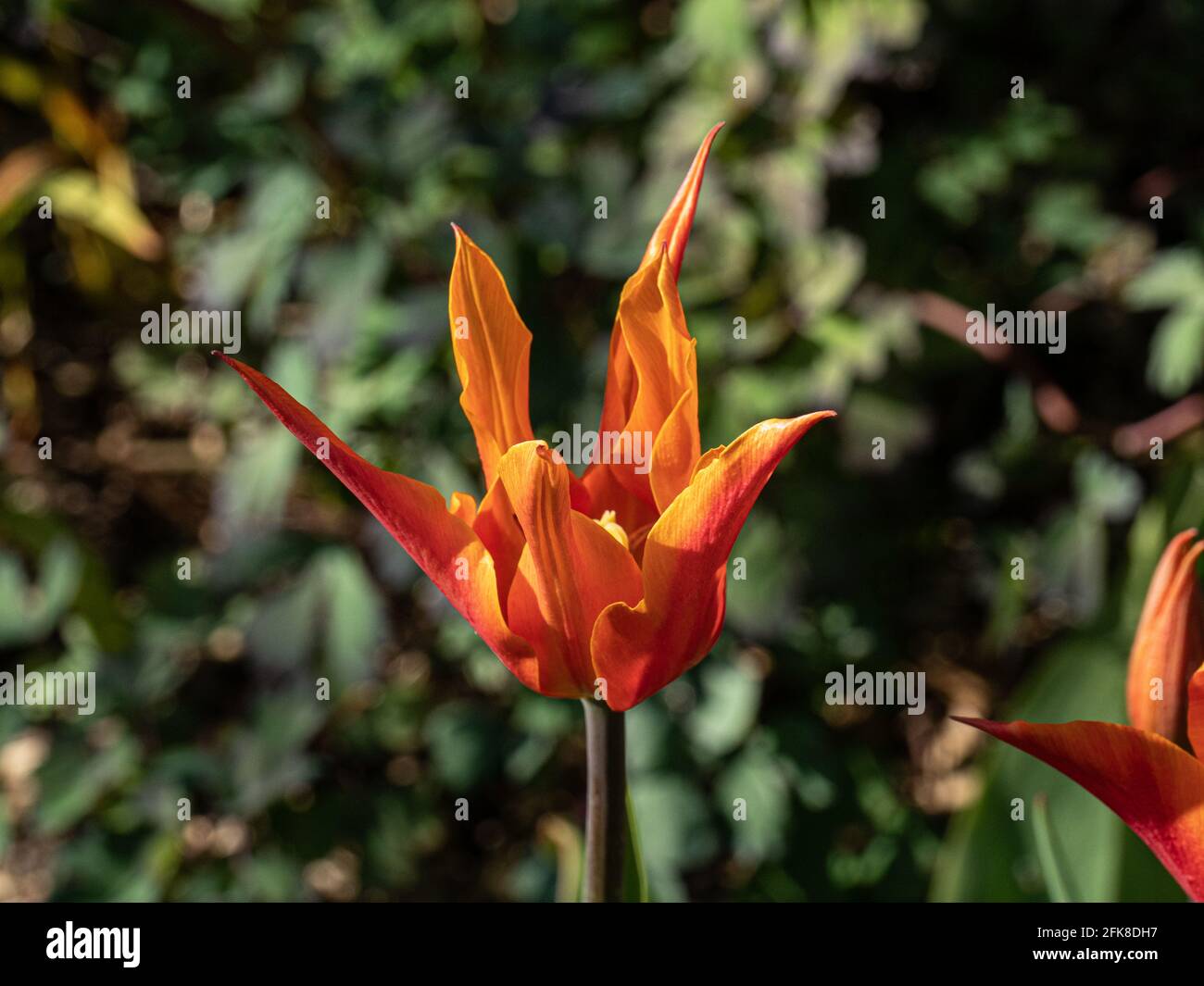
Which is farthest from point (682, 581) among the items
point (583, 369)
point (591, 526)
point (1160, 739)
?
point (583, 369)

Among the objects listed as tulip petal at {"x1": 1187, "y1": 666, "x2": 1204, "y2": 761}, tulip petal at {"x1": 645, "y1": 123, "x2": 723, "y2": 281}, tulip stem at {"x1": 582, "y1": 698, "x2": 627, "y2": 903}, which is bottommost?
tulip stem at {"x1": 582, "y1": 698, "x2": 627, "y2": 903}

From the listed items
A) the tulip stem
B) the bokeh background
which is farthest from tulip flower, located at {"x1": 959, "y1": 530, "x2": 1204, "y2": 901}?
the bokeh background

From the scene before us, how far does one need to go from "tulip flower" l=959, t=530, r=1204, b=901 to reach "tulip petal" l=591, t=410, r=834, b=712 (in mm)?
85

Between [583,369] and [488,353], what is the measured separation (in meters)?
0.71

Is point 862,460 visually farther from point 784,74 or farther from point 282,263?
point 282,263

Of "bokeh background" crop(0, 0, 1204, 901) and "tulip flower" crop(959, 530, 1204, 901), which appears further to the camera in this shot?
"bokeh background" crop(0, 0, 1204, 901)

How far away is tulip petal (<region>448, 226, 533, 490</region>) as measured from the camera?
1.21ft

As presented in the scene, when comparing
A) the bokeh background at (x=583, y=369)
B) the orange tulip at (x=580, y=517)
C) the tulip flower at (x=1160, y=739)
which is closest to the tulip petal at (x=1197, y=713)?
the tulip flower at (x=1160, y=739)

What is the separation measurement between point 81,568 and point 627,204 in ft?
2.34

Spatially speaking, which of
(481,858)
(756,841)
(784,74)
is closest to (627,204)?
(784,74)

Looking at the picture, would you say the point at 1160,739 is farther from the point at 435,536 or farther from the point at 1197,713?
the point at 435,536

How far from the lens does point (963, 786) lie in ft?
5.45

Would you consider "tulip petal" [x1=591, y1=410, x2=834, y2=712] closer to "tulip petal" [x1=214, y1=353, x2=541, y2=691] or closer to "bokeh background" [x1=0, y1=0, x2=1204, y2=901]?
"tulip petal" [x1=214, y1=353, x2=541, y2=691]

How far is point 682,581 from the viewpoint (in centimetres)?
36
